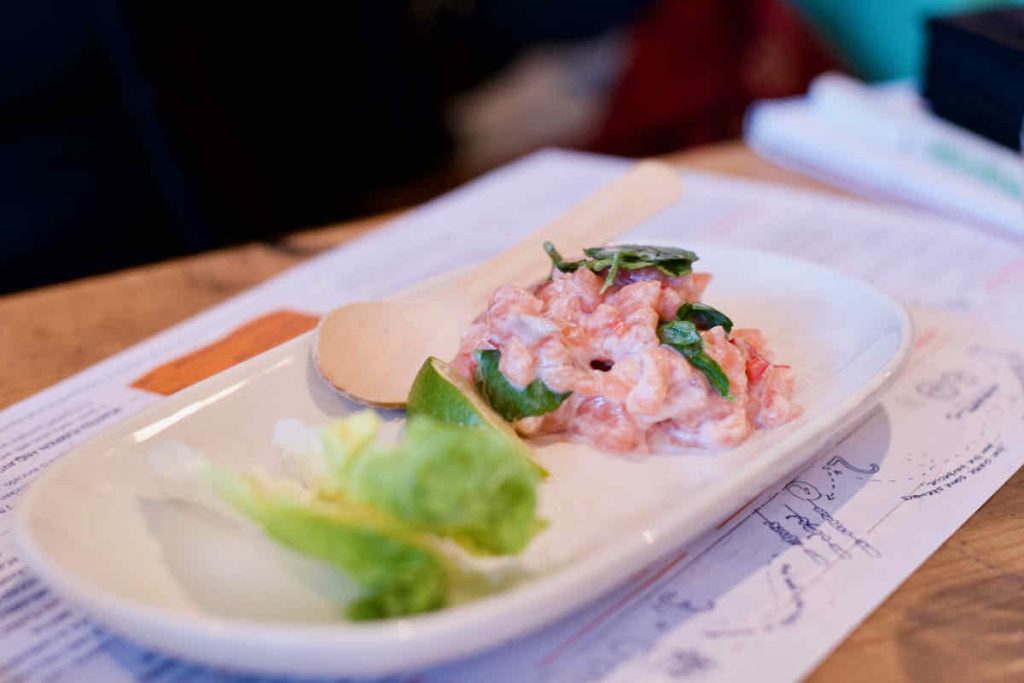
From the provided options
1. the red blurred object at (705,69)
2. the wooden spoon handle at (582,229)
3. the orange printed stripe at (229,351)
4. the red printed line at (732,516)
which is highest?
the wooden spoon handle at (582,229)

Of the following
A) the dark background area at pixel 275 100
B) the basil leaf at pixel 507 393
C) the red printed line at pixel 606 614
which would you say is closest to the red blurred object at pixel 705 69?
the dark background area at pixel 275 100

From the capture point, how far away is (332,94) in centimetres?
246

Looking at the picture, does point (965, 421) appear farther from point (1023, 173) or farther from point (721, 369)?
point (1023, 173)

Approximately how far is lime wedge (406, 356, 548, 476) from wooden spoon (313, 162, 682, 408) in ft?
0.22

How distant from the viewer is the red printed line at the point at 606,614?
1.96 feet

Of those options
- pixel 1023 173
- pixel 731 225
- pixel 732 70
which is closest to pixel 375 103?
pixel 732 70

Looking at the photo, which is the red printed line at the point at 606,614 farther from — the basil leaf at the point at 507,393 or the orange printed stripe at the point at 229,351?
the orange printed stripe at the point at 229,351

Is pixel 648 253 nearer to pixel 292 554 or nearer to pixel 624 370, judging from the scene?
pixel 624 370

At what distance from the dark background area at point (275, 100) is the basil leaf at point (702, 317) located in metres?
1.20

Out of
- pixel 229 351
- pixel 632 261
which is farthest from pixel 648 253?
pixel 229 351

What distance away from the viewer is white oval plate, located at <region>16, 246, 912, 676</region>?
1.66 ft

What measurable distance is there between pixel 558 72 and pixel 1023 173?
172 centimetres

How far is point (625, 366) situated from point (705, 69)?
5.95ft

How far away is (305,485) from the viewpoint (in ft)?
2.34
